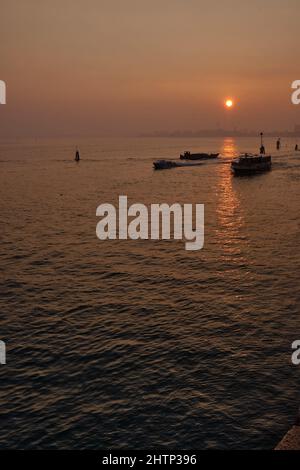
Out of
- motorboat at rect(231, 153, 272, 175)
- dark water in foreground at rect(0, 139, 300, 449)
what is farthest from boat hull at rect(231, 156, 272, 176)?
dark water in foreground at rect(0, 139, 300, 449)

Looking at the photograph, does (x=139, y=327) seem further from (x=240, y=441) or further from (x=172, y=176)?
(x=172, y=176)

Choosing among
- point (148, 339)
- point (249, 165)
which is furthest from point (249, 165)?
point (148, 339)

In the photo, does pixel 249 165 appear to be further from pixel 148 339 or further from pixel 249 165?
pixel 148 339

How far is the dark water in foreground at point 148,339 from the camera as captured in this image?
50.3 feet

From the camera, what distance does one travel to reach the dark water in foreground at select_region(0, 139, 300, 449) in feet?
50.3

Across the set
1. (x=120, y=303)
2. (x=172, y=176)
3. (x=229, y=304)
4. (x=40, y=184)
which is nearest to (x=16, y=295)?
(x=120, y=303)

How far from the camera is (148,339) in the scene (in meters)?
21.5

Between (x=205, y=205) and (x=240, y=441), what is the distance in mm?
50590

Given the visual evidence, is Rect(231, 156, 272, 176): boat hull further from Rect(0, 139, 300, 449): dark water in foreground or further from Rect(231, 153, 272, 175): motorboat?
Rect(0, 139, 300, 449): dark water in foreground

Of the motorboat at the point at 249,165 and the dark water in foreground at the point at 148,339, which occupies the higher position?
the motorboat at the point at 249,165

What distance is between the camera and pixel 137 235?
44781 millimetres

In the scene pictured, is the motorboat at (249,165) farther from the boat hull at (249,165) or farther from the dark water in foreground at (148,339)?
the dark water in foreground at (148,339)

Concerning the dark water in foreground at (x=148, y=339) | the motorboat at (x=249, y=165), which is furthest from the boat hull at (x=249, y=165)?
the dark water in foreground at (x=148, y=339)

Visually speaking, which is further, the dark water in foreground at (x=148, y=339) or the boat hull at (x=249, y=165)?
the boat hull at (x=249, y=165)
